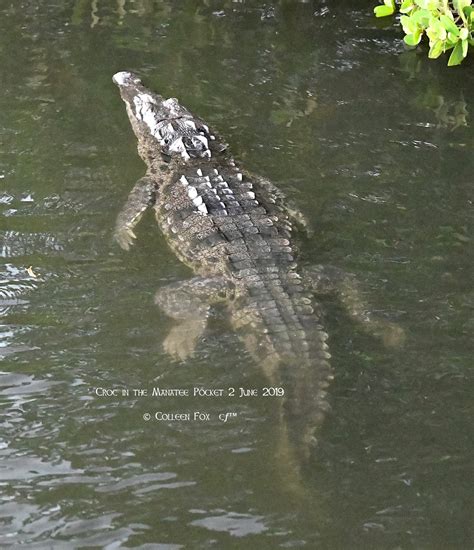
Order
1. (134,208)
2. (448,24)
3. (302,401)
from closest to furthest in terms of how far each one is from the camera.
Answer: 1. (302,401)
2. (134,208)
3. (448,24)

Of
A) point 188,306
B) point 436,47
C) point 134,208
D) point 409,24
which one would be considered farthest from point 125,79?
point 188,306

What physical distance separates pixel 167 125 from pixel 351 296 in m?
2.59

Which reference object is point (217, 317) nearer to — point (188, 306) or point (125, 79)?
point (188, 306)

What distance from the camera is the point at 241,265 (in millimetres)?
5352

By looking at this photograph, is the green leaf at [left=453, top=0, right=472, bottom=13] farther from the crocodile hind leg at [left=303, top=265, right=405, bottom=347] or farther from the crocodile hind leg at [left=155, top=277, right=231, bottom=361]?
the crocodile hind leg at [left=155, top=277, right=231, bottom=361]

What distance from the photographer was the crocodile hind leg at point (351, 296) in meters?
4.96

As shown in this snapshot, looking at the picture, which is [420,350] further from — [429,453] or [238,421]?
[238,421]

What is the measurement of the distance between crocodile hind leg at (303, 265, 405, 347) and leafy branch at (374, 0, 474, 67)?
111 inches

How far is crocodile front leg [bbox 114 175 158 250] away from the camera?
19.2 ft

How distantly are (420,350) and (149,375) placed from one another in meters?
1.45

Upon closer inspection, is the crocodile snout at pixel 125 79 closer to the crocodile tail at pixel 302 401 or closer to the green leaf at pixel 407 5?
the green leaf at pixel 407 5

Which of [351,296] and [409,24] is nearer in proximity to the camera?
[351,296]

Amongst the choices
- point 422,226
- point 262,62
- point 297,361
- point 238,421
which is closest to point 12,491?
point 238,421

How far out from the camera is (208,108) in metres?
7.68
